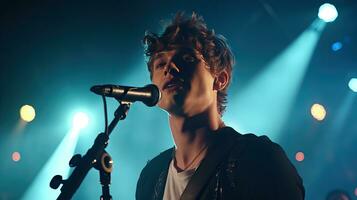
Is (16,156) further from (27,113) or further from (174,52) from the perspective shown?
(174,52)

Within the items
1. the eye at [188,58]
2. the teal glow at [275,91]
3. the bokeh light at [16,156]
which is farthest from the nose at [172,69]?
the bokeh light at [16,156]

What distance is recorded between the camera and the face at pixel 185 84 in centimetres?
289

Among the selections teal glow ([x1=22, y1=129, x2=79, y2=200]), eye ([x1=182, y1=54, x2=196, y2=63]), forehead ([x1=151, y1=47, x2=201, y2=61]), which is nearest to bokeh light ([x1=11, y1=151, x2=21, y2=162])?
teal glow ([x1=22, y1=129, x2=79, y2=200])

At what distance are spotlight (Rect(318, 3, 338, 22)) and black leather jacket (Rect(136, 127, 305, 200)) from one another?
5734mm

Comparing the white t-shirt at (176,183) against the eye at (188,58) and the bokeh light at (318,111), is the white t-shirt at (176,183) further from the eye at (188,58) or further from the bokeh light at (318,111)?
the bokeh light at (318,111)

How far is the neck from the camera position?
292 centimetres

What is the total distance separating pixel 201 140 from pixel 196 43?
0.79 m

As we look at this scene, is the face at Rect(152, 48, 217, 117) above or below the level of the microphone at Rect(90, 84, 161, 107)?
above

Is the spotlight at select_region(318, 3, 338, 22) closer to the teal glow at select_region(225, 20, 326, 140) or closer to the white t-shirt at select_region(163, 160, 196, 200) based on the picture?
the teal glow at select_region(225, 20, 326, 140)

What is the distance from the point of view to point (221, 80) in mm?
3268

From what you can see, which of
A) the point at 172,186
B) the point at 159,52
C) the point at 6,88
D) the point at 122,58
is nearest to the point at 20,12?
the point at 6,88

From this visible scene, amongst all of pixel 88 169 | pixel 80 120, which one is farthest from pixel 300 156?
pixel 88 169

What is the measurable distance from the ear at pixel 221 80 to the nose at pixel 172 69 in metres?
0.37

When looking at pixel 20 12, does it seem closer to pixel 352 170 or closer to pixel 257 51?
pixel 257 51
